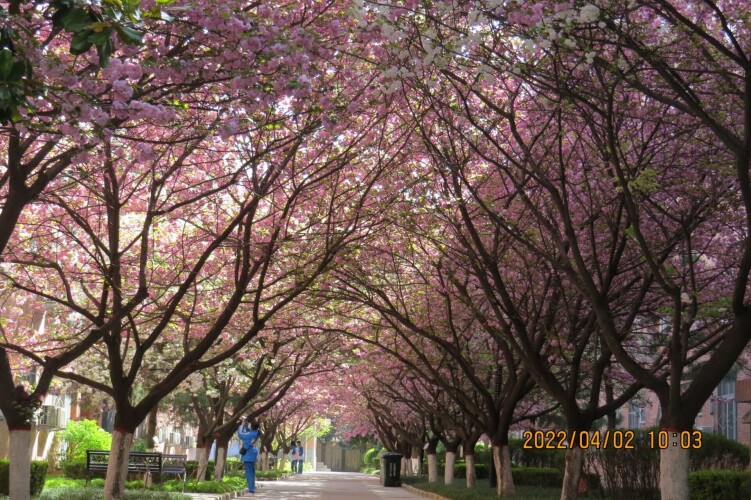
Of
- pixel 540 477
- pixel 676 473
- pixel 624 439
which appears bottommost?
pixel 540 477

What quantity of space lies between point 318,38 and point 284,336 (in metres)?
16.4

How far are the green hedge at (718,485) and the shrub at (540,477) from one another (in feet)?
35.6

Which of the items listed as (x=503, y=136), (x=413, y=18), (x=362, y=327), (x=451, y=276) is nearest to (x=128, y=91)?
(x=413, y=18)

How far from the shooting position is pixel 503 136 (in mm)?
14703

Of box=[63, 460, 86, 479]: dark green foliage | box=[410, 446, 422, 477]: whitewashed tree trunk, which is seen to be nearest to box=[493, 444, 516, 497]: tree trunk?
box=[63, 460, 86, 479]: dark green foliage

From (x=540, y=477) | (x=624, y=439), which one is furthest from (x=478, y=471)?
(x=624, y=439)

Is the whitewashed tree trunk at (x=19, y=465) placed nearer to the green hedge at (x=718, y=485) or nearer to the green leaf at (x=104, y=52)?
the green leaf at (x=104, y=52)

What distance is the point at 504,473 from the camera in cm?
1888

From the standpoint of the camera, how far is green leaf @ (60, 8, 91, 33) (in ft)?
15.5

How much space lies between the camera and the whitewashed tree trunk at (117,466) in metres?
15.3

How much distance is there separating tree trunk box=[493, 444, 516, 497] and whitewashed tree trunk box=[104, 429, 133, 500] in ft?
24.0

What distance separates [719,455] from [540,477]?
8.40 m

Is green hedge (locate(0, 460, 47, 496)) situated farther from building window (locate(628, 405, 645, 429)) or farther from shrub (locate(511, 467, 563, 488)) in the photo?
building window (locate(628, 405, 645, 429))

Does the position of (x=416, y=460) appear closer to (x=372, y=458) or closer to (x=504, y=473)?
(x=504, y=473)
